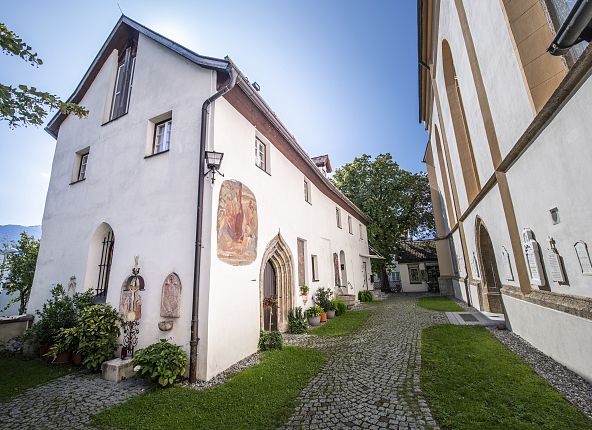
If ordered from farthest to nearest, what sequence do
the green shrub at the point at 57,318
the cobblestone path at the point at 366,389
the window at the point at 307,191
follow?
the window at the point at 307,191, the green shrub at the point at 57,318, the cobblestone path at the point at 366,389

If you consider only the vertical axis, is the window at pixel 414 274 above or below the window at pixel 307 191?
below

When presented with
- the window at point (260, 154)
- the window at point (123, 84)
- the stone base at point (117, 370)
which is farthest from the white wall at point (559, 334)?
the window at point (123, 84)

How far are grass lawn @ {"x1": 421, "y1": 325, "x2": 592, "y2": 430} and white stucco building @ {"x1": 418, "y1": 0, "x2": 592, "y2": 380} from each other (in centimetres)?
90

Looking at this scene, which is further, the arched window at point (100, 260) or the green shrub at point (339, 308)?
the green shrub at point (339, 308)

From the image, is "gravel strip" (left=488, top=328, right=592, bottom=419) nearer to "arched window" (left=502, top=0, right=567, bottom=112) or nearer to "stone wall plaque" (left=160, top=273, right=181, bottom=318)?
"arched window" (left=502, top=0, right=567, bottom=112)

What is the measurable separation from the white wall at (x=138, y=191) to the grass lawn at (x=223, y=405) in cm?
136

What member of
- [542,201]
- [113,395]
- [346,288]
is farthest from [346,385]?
[346,288]

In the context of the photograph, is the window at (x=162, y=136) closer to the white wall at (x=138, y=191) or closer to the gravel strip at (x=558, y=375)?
the white wall at (x=138, y=191)

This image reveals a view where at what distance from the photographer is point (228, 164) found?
6.82 metres

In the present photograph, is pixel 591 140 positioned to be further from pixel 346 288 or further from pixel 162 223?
pixel 346 288

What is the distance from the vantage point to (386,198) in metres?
25.4

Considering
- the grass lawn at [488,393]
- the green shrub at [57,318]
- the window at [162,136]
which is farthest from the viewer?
the window at [162,136]

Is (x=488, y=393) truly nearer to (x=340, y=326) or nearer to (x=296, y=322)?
(x=296, y=322)

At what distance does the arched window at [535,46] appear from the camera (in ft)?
16.6
